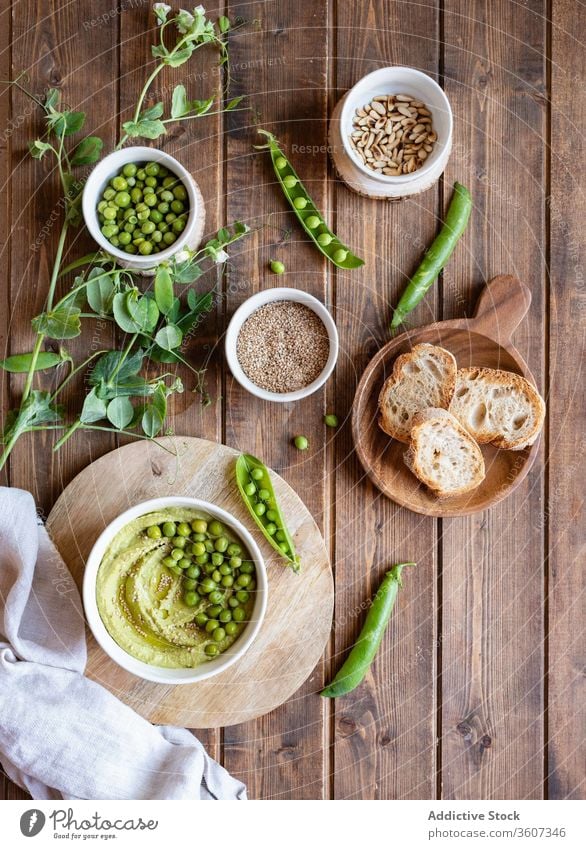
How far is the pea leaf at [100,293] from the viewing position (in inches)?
68.5

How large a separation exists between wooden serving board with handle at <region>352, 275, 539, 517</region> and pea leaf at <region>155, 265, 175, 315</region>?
0.52 m

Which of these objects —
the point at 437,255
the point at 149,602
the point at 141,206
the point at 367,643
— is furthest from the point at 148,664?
the point at 437,255

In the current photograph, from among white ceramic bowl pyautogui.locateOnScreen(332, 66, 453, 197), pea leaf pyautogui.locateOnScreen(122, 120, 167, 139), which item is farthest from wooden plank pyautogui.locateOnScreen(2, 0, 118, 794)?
white ceramic bowl pyautogui.locateOnScreen(332, 66, 453, 197)

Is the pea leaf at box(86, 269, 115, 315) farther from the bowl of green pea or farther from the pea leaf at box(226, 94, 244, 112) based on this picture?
the pea leaf at box(226, 94, 244, 112)

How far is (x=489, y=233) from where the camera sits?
1.90 m

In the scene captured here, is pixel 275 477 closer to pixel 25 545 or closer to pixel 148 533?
pixel 148 533

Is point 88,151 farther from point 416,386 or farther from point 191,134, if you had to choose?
point 416,386

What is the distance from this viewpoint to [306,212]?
5.98 ft

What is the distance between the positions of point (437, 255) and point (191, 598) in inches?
42.7

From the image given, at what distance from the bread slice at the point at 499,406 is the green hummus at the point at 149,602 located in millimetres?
674

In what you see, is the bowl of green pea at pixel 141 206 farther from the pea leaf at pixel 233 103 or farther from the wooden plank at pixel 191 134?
the pea leaf at pixel 233 103

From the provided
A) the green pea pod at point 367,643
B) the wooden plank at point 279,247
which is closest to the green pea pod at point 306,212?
the wooden plank at point 279,247

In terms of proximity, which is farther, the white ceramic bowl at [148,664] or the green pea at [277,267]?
the green pea at [277,267]

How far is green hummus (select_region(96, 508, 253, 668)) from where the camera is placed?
1677mm
